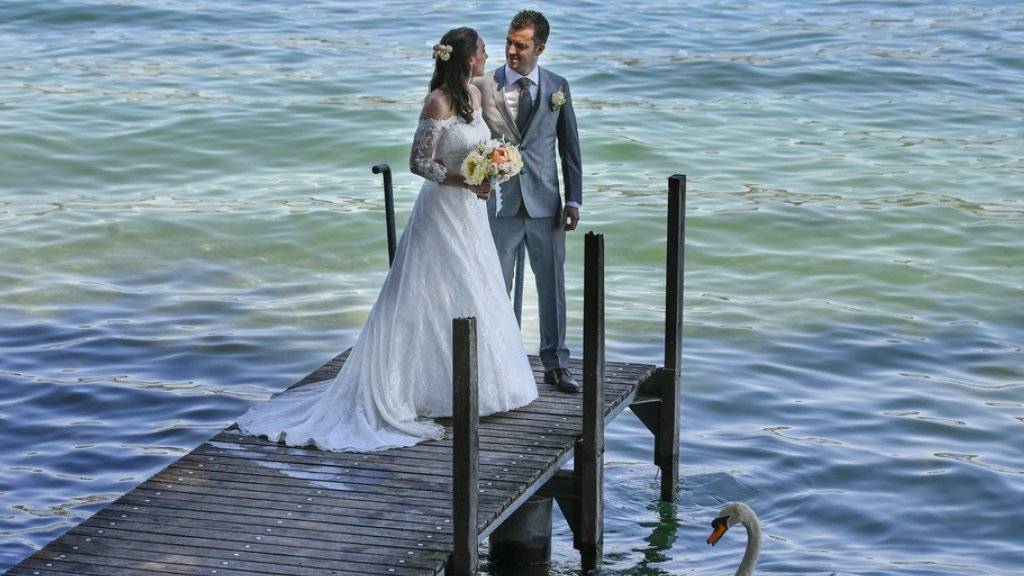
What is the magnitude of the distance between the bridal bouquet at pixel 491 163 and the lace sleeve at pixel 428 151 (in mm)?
139

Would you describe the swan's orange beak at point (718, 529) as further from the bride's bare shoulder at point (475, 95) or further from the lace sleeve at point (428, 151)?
the bride's bare shoulder at point (475, 95)

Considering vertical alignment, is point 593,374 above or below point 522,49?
below

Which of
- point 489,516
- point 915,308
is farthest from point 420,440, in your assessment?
point 915,308

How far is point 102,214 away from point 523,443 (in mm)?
11125

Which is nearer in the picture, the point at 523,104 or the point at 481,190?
the point at 481,190

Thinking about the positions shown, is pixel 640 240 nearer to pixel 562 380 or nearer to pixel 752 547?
pixel 562 380

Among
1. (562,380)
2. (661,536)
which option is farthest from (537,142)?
(661,536)

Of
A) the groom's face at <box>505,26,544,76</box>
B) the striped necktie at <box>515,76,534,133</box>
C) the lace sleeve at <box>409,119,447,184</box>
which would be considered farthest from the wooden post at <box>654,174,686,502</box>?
the lace sleeve at <box>409,119,447,184</box>

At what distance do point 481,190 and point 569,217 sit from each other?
30.9 inches

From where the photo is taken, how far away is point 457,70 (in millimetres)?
7926

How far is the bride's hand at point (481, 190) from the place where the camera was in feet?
26.4

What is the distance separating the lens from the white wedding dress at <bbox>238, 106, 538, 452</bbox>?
8.02 m

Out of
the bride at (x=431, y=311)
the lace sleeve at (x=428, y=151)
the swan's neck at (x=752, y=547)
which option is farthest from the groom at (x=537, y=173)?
the swan's neck at (x=752, y=547)

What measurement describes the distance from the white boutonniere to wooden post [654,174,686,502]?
1.12m
